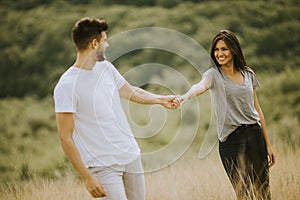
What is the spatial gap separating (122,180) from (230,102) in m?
0.89

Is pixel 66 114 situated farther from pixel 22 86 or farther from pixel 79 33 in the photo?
pixel 22 86

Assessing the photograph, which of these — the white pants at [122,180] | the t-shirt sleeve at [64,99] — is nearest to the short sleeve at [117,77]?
the t-shirt sleeve at [64,99]

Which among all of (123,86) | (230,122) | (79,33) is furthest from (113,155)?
(230,122)

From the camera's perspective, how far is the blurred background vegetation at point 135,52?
12.4 metres

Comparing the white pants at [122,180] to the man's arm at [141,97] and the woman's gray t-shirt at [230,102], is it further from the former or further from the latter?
the woman's gray t-shirt at [230,102]

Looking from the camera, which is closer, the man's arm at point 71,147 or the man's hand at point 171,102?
the man's arm at point 71,147

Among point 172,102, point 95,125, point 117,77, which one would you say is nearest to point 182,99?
point 172,102

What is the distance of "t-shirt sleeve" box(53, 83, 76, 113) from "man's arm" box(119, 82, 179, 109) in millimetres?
481

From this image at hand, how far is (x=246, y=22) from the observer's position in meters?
14.1

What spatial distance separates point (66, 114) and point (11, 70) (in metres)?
12.4

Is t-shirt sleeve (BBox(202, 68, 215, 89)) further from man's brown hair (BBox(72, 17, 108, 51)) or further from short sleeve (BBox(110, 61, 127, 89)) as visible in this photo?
man's brown hair (BBox(72, 17, 108, 51))

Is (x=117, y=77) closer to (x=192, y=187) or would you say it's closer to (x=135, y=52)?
(x=192, y=187)

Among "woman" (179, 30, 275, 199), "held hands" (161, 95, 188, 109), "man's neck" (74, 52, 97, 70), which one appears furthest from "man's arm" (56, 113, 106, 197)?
"held hands" (161, 95, 188, 109)

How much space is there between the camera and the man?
2.25 m
